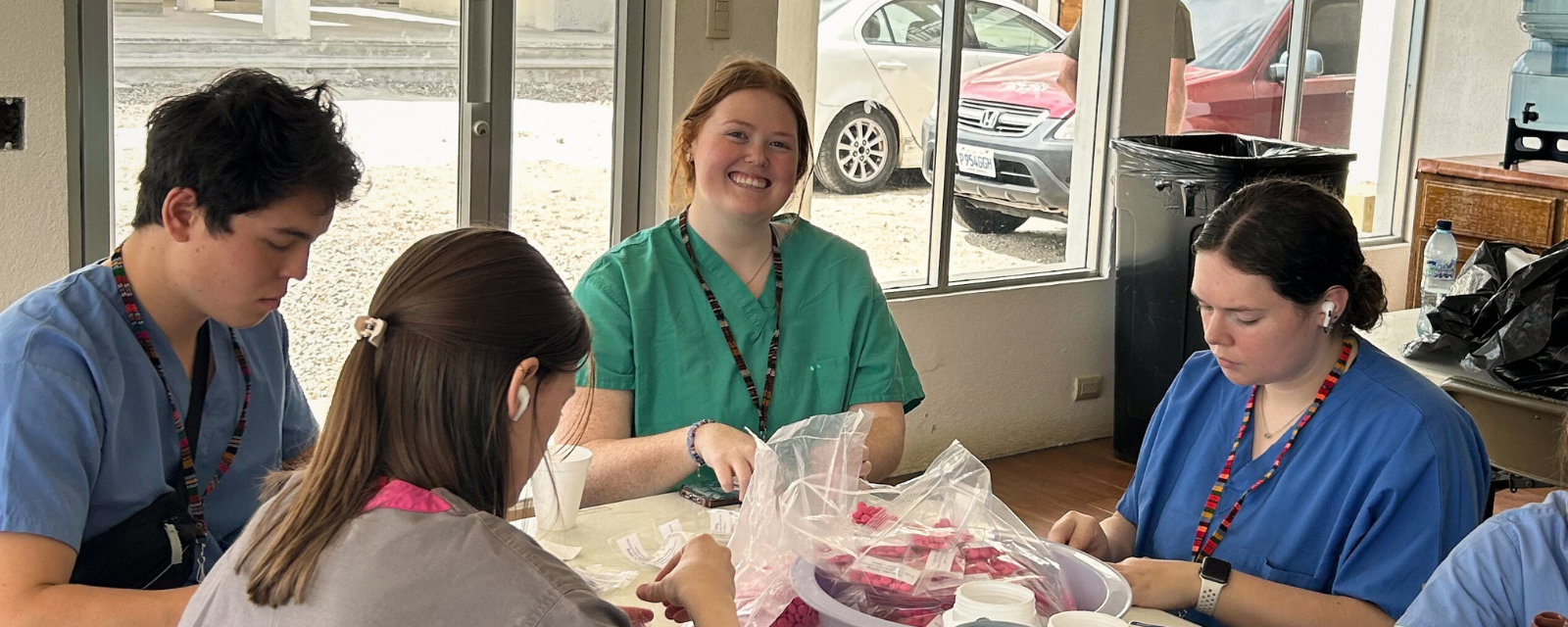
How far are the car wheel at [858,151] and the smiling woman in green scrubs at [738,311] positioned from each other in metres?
1.78

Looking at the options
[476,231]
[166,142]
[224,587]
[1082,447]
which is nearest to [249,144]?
[166,142]

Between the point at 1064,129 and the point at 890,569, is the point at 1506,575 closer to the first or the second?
the point at 890,569

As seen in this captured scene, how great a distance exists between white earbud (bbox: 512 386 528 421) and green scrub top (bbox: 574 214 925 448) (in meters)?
0.98

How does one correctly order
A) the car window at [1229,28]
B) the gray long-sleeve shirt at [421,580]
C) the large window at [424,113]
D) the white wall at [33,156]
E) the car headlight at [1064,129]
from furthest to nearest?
1. the car window at [1229,28]
2. the car headlight at [1064,129]
3. the large window at [424,113]
4. the white wall at [33,156]
5. the gray long-sleeve shirt at [421,580]

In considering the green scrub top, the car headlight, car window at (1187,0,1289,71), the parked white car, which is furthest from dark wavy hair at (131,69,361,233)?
car window at (1187,0,1289,71)

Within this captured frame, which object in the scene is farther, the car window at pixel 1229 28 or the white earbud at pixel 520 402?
the car window at pixel 1229 28

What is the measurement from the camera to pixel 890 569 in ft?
5.04

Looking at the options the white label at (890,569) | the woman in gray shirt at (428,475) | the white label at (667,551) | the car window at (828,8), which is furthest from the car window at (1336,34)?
the woman in gray shirt at (428,475)

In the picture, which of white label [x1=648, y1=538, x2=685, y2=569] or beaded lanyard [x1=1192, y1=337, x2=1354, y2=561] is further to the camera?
beaded lanyard [x1=1192, y1=337, x2=1354, y2=561]

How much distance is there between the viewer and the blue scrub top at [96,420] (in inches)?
58.1

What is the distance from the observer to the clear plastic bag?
5.01 ft

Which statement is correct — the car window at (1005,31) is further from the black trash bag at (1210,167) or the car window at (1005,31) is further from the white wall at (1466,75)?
the white wall at (1466,75)

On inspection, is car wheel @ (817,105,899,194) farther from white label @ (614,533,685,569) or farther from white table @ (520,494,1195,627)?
white label @ (614,533,685,569)

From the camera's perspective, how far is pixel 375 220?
345cm
